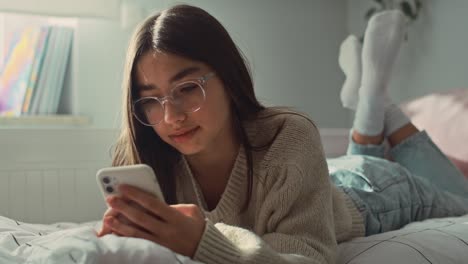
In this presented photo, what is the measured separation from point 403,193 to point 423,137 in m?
0.28

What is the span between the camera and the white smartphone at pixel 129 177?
0.67 metres

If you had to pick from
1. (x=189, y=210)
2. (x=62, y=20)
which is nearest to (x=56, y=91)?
(x=62, y=20)

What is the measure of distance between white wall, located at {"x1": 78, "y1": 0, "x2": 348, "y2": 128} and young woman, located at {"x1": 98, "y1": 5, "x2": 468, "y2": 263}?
85 centimetres

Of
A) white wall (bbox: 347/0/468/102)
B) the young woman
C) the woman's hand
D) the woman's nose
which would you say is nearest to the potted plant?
white wall (bbox: 347/0/468/102)

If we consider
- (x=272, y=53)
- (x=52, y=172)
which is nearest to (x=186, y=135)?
(x=52, y=172)

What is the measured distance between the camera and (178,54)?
0.90m

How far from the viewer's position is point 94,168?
1720 millimetres

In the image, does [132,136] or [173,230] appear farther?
[132,136]

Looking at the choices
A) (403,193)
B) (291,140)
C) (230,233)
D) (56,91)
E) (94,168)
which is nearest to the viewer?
(230,233)

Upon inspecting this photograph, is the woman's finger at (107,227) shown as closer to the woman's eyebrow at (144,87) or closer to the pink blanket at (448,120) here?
the woman's eyebrow at (144,87)

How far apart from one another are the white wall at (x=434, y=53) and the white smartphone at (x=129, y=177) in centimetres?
160

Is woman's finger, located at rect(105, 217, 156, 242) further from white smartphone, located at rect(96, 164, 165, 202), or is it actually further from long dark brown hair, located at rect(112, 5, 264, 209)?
long dark brown hair, located at rect(112, 5, 264, 209)

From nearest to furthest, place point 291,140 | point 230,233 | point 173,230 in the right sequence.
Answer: point 173,230
point 230,233
point 291,140

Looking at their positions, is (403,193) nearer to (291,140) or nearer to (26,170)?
(291,140)
